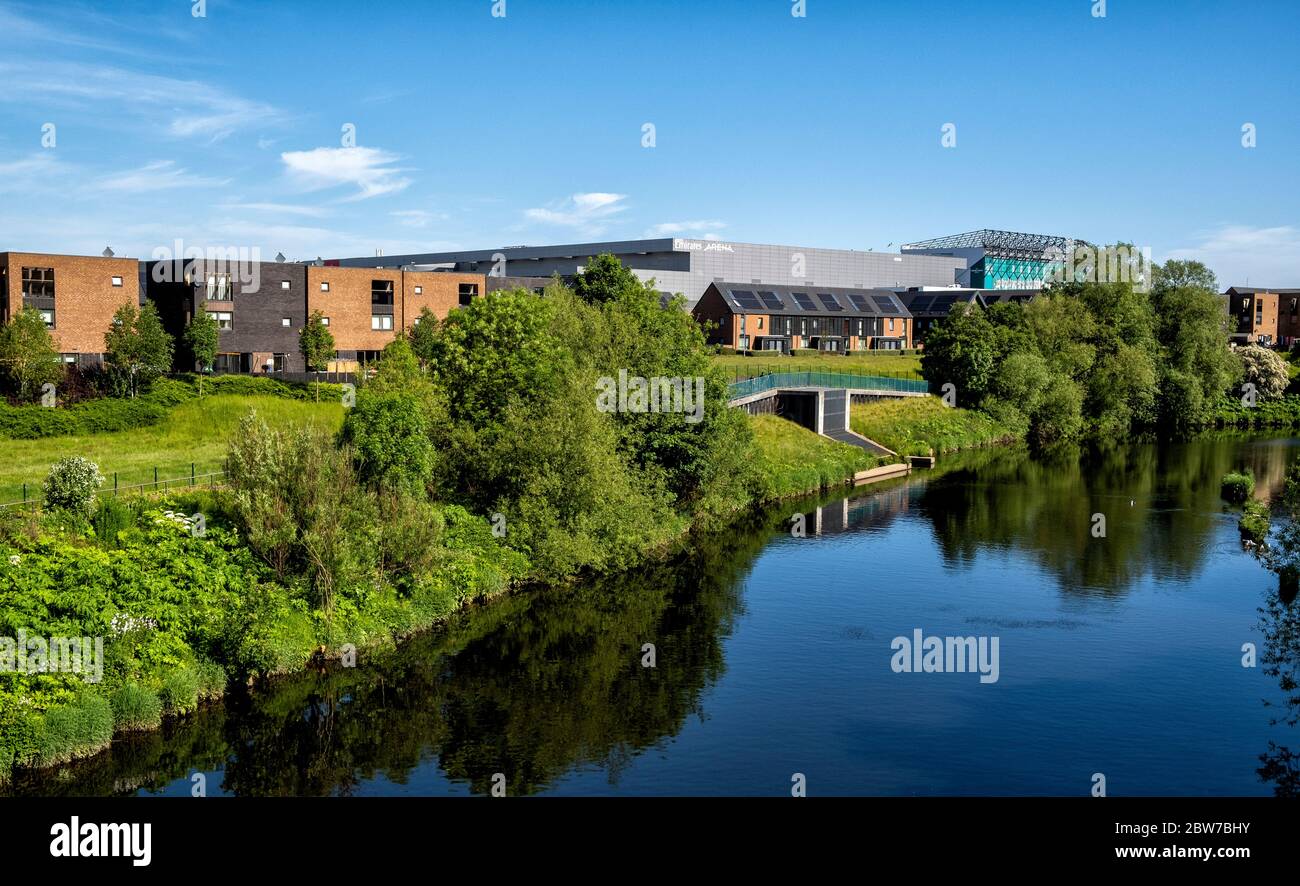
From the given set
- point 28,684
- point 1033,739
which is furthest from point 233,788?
point 1033,739

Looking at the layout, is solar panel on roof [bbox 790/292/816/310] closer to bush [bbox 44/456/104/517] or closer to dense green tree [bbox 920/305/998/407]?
dense green tree [bbox 920/305/998/407]

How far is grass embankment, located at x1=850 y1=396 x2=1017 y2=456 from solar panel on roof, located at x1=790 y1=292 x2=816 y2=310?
37422 millimetres

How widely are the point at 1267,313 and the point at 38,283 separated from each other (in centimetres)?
14243

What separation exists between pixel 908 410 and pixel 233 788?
226 feet

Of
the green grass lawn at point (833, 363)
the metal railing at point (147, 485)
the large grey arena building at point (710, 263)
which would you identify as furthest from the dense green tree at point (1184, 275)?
the metal railing at point (147, 485)

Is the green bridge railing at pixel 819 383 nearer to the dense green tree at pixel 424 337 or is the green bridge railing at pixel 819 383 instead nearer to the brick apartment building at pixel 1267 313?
the dense green tree at pixel 424 337

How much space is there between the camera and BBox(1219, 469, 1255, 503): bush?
6278cm

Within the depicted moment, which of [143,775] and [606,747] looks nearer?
[143,775]

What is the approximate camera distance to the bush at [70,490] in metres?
35.3

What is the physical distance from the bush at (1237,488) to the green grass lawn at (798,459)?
69.6 ft

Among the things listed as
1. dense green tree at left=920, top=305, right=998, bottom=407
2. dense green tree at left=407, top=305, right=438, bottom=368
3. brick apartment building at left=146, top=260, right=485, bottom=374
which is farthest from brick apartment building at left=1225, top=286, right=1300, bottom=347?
dense green tree at left=407, top=305, right=438, bottom=368
